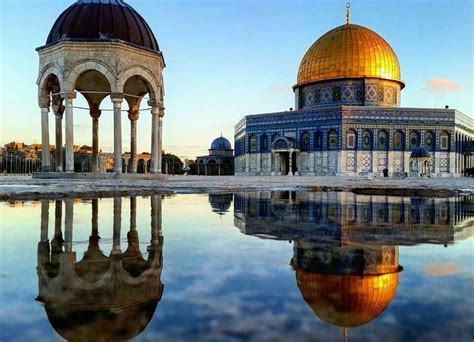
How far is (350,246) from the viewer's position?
2143 mm

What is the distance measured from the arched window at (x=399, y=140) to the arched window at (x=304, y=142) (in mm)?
7700

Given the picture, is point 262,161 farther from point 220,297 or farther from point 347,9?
point 220,297

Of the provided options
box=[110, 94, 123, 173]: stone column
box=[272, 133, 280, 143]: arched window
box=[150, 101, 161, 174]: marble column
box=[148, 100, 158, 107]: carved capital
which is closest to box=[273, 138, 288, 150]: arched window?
box=[272, 133, 280, 143]: arched window

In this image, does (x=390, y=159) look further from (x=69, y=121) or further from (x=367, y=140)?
(x=69, y=121)

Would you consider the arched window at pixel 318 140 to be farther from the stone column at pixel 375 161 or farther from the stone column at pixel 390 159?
the stone column at pixel 390 159

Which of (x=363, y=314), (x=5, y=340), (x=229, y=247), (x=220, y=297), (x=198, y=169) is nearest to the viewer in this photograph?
(x=5, y=340)

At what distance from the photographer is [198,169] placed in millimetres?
54906

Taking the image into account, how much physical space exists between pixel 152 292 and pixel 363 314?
0.65 metres

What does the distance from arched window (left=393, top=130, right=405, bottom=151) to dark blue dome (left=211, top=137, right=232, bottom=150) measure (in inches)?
1009

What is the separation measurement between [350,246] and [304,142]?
37341 millimetres

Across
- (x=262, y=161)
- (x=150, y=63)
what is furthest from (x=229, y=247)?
(x=262, y=161)

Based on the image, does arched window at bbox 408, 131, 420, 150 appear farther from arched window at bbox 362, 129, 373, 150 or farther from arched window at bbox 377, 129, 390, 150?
arched window at bbox 362, 129, 373, 150

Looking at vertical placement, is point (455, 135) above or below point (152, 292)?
above

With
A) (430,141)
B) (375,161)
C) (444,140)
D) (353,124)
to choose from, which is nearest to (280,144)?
(353,124)
